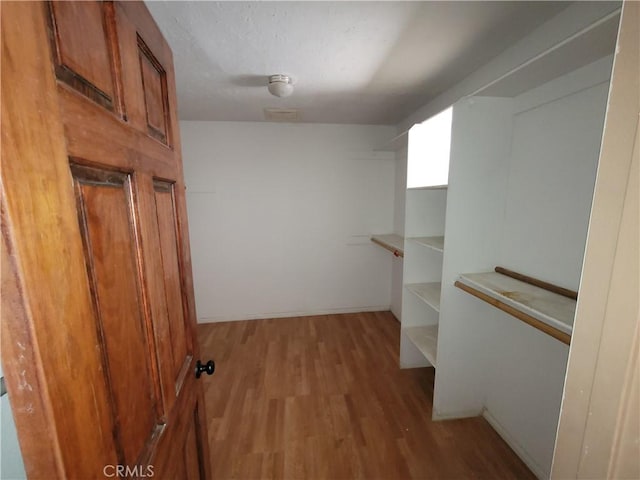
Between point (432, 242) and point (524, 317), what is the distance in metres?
0.81

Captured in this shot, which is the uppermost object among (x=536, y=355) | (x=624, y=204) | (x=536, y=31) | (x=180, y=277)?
(x=536, y=31)

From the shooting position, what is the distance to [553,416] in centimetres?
133

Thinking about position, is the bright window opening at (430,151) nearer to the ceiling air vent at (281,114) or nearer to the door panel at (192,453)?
the ceiling air vent at (281,114)

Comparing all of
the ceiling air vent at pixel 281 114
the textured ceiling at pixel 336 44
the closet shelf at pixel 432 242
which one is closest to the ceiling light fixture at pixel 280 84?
the textured ceiling at pixel 336 44

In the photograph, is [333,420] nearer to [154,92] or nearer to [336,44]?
[154,92]

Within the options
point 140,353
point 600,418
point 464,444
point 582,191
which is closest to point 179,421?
point 140,353

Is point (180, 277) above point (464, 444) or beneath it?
above

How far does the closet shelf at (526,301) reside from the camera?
1014 millimetres

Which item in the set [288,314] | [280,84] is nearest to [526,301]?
[280,84]

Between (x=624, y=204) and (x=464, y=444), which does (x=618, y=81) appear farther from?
(x=464, y=444)

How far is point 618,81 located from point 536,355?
1571mm

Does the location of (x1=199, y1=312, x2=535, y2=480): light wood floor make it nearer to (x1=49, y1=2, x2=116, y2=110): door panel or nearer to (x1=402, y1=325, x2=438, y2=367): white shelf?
(x1=402, y1=325, x2=438, y2=367): white shelf

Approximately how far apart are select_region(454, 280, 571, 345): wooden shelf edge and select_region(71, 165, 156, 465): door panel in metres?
1.42

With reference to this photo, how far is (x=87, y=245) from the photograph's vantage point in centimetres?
43
